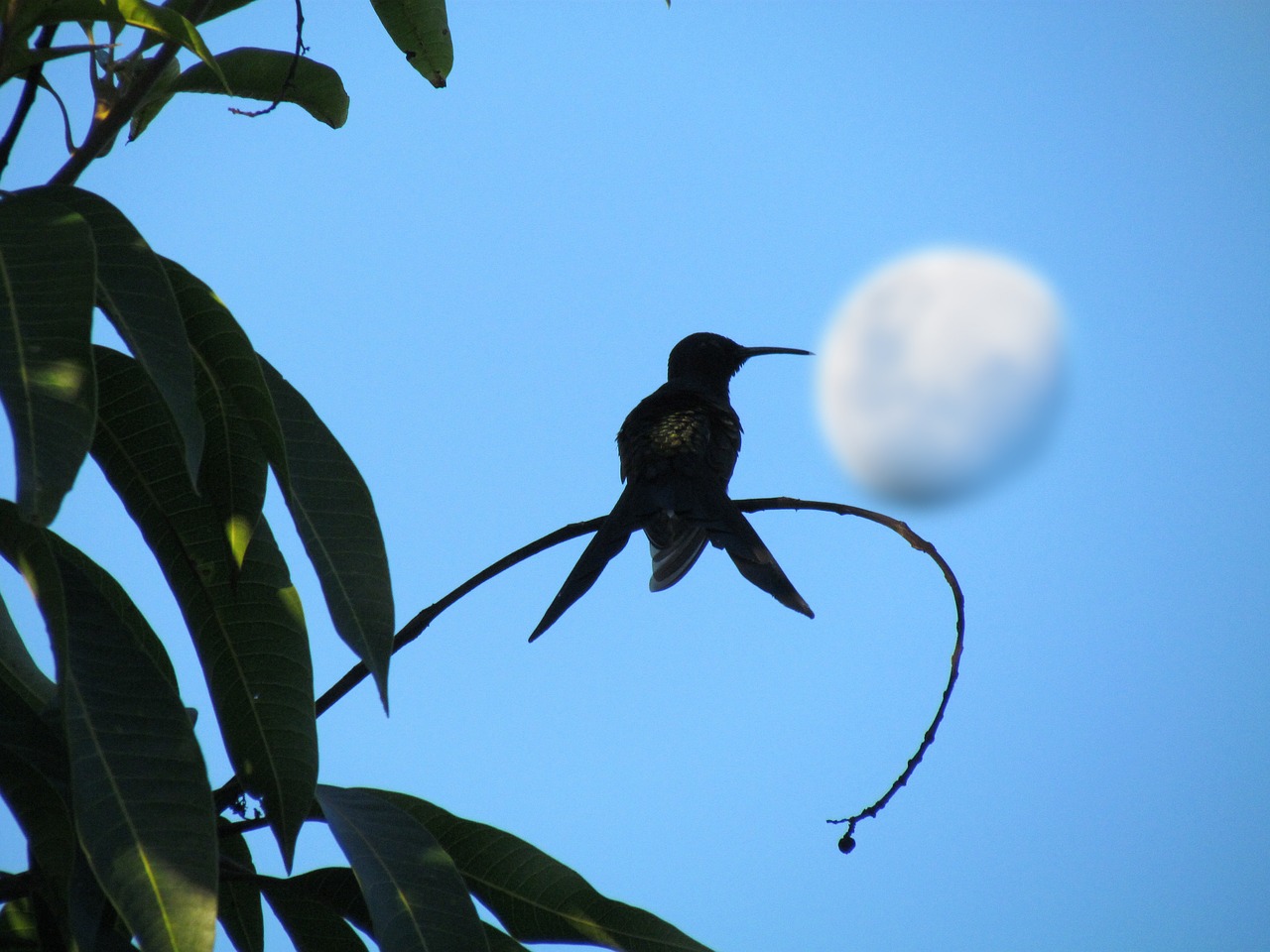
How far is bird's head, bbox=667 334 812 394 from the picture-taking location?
5262mm

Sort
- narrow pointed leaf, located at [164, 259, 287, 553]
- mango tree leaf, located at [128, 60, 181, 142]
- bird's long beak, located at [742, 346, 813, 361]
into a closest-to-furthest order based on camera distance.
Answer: narrow pointed leaf, located at [164, 259, 287, 553] < mango tree leaf, located at [128, 60, 181, 142] < bird's long beak, located at [742, 346, 813, 361]

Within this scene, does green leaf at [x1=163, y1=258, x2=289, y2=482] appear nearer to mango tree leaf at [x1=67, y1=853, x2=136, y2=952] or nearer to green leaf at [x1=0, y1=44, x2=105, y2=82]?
green leaf at [x1=0, y1=44, x2=105, y2=82]

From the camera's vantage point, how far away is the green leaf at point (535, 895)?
6.06ft

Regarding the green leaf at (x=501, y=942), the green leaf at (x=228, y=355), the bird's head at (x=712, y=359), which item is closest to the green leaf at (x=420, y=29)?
the green leaf at (x=228, y=355)

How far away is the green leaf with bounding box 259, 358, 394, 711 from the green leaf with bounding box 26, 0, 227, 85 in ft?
1.64

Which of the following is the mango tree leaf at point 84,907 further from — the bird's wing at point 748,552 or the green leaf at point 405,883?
the bird's wing at point 748,552

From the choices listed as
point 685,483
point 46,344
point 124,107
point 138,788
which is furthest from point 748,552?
point 46,344

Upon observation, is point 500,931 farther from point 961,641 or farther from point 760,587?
point 760,587

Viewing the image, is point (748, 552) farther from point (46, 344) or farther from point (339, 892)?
point (46, 344)

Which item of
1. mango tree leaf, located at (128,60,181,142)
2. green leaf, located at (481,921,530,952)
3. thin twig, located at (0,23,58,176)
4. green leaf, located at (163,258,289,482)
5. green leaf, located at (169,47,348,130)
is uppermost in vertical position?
green leaf, located at (169,47,348,130)

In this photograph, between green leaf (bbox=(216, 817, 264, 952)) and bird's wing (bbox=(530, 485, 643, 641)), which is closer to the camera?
green leaf (bbox=(216, 817, 264, 952))

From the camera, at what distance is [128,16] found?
5.77 ft

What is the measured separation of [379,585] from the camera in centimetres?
171

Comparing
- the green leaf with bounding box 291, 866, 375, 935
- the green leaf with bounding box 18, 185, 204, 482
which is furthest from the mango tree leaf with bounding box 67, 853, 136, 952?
the green leaf with bounding box 18, 185, 204, 482
